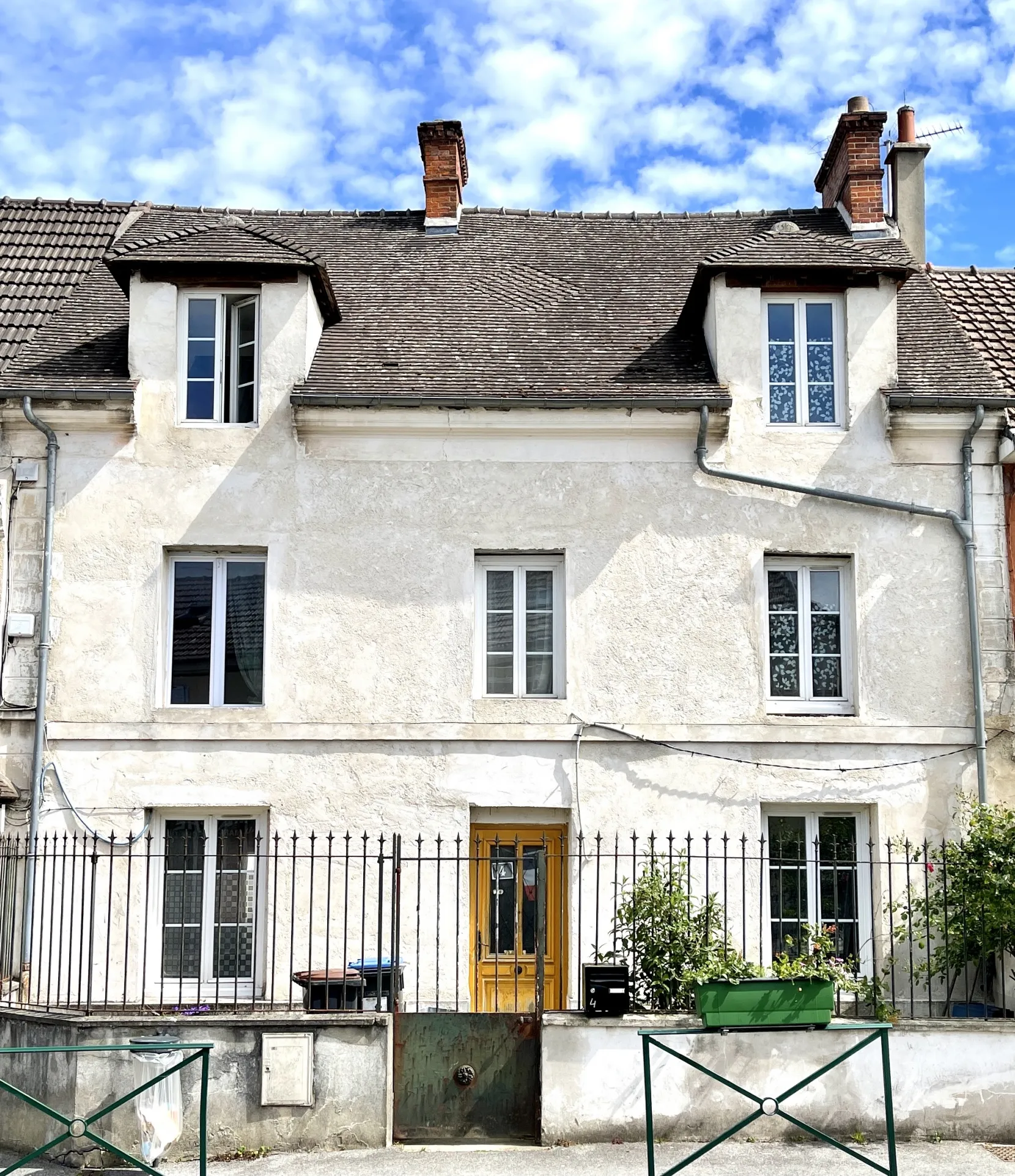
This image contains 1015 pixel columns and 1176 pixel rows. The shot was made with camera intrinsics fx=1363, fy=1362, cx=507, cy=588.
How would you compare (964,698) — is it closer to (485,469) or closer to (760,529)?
(760,529)

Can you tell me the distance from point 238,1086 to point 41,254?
10012mm

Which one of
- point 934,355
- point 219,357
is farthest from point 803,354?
point 219,357

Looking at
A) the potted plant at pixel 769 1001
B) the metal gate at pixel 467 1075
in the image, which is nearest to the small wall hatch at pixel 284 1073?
the metal gate at pixel 467 1075

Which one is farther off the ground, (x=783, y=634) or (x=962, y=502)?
(x=962, y=502)

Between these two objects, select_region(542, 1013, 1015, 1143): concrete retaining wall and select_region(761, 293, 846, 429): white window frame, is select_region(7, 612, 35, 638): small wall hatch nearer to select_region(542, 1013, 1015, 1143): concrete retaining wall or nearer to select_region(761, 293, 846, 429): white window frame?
select_region(542, 1013, 1015, 1143): concrete retaining wall

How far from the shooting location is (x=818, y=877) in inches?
510

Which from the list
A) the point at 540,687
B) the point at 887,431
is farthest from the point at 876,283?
the point at 540,687

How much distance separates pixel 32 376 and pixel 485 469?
15.1ft

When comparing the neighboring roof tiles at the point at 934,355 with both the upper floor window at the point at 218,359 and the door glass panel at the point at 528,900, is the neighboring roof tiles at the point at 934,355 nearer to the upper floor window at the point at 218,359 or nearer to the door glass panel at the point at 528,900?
the door glass panel at the point at 528,900

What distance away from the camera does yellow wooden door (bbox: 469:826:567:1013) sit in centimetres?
1279

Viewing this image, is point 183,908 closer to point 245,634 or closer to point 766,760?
point 245,634

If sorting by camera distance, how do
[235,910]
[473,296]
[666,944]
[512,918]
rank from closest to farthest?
[666,944], [235,910], [512,918], [473,296]

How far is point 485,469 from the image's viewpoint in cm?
1348

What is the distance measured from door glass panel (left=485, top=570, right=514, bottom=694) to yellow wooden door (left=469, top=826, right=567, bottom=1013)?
142 cm
